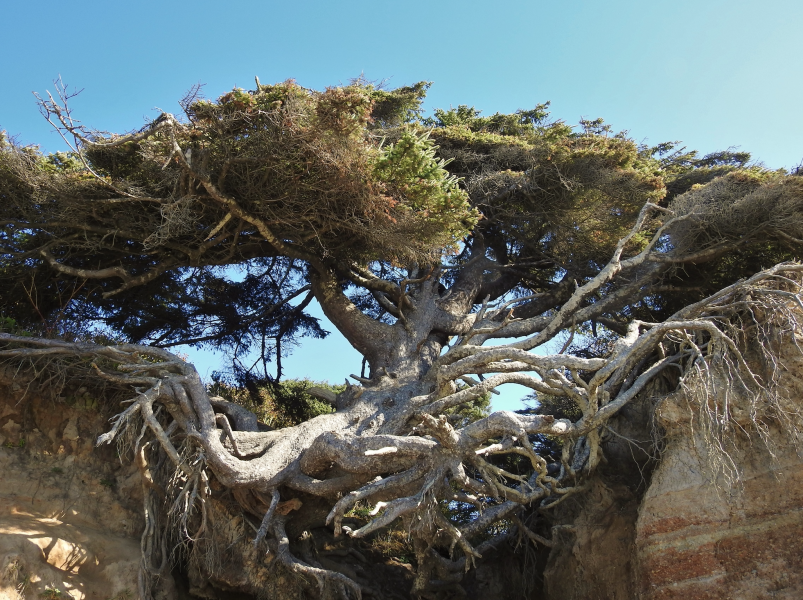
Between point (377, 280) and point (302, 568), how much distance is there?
4.89 metres

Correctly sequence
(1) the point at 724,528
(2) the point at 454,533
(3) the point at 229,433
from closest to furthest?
(2) the point at 454,533 → (1) the point at 724,528 → (3) the point at 229,433

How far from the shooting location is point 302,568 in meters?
8.30

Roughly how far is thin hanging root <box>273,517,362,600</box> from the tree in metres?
0.05

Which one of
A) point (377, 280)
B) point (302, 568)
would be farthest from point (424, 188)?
point (302, 568)

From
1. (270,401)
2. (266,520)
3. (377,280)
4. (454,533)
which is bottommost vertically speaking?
(454,533)

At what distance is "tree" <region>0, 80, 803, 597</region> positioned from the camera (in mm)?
8320

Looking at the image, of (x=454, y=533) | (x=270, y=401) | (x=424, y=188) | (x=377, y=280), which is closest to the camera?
(x=454, y=533)

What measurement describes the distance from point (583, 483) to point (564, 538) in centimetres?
101

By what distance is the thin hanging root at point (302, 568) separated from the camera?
326 inches

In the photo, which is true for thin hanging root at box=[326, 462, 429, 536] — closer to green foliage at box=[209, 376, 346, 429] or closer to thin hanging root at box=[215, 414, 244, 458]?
thin hanging root at box=[215, 414, 244, 458]

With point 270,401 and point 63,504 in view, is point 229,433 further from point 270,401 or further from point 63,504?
point 270,401

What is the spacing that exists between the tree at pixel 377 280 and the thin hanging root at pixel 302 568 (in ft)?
0.18

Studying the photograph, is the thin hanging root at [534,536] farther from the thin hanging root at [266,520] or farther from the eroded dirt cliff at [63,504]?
the eroded dirt cliff at [63,504]

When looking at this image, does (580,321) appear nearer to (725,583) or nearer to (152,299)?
(725,583)
